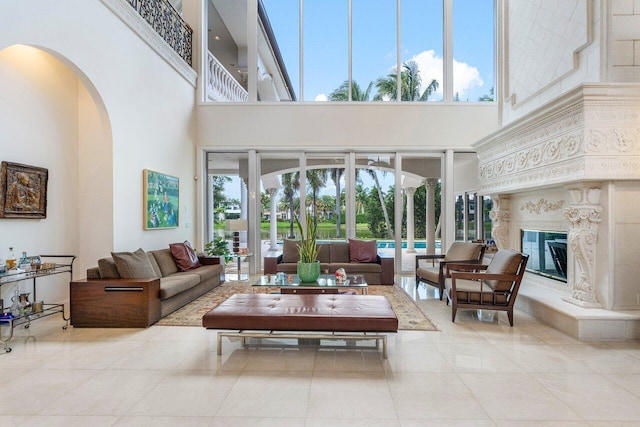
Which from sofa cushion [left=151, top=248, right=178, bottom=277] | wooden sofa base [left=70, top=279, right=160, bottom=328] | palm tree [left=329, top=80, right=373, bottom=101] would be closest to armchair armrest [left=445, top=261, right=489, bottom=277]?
wooden sofa base [left=70, top=279, right=160, bottom=328]

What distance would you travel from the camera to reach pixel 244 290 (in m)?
6.24

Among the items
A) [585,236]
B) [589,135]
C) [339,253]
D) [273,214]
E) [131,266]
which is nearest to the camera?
[589,135]

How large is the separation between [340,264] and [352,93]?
3.97m

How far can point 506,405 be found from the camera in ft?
8.04

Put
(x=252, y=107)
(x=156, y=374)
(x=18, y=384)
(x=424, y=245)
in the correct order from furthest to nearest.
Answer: (x=424, y=245) → (x=252, y=107) → (x=156, y=374) → (x=18, y=384)

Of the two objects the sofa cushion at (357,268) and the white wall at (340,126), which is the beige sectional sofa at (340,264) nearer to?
the sofa cushion at (357,268)

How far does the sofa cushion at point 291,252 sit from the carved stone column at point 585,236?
443cm

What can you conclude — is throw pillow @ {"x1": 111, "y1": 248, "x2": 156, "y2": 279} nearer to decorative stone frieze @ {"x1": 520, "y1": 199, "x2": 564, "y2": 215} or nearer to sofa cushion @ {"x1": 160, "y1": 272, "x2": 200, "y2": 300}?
sofa cushion @ {"x1": 160, "y1": 272, "x2": 200, "y2": 300}

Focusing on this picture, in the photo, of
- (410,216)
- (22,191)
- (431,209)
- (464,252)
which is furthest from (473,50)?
(22,191)

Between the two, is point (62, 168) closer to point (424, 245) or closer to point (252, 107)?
point (252, 107)

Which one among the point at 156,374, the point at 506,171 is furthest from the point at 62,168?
the point at 506,171

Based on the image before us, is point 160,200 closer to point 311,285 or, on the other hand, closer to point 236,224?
point 236,224

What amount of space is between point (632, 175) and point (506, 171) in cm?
184

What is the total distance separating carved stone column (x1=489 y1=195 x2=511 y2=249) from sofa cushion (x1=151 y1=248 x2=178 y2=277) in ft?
17.5
